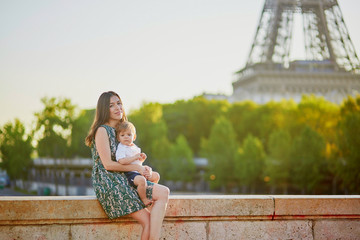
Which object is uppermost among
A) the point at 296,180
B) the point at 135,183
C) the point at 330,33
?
the point at 330,33

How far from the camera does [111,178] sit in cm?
615

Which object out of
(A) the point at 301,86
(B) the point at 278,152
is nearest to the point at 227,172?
(B) the point at 278,152

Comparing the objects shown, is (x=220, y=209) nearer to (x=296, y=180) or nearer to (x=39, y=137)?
(x=296, y=180)

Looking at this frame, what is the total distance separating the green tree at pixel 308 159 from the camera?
41.1 meters

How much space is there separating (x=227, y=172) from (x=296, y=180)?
7496 millimetres

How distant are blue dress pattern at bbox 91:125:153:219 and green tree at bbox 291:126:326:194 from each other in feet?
118

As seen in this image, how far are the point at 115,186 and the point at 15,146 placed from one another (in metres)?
46.7

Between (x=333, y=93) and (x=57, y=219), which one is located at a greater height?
(x=333, y=93)

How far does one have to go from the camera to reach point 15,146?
166 feet

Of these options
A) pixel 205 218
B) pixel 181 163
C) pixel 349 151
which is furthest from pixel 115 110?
pixel 181 163

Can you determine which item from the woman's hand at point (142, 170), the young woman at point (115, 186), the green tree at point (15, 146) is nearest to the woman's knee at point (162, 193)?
the young woman at point (115, 186)

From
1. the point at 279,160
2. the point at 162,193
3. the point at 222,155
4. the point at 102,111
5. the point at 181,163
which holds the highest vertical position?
the point at 102,111

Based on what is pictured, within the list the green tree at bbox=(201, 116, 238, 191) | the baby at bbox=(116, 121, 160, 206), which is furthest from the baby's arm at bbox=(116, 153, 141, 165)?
the green tree at bbox=(201, 116, 238, 191)

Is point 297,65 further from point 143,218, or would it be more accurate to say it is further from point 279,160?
point 143,218
